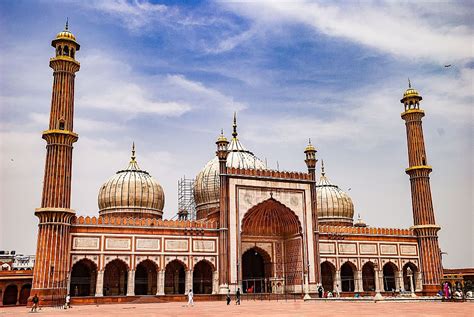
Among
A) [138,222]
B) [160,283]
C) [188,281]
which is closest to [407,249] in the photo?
[188,281]

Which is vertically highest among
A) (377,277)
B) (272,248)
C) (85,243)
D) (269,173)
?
(269,173)

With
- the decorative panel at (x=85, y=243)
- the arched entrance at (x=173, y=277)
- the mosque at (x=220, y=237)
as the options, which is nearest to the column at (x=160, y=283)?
the mosque at (x=220, y=237)

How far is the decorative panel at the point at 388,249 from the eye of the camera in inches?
1395

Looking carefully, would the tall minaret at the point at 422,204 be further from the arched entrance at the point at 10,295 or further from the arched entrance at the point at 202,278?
the arched entrance at the point at 10,295

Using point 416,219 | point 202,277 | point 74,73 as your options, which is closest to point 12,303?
point 202,277

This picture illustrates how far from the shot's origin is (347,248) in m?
34.3

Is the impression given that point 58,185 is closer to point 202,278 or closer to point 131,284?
point 131,284

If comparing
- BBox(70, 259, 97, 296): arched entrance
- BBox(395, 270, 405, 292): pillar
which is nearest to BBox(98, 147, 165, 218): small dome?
BBox(70, 259, 97, 296): arched entrance

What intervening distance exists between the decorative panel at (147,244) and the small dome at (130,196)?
529 centimetres

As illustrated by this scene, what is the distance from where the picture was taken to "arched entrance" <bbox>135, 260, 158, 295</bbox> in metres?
30.6

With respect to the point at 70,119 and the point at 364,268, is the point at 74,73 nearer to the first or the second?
the point at 70,119

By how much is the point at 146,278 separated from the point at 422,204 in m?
20.4

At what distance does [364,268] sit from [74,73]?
24.5m

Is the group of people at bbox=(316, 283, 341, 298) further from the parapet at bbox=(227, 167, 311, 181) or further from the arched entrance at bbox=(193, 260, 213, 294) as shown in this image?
the parapet at bbox=(227, 167, 311, 181)
